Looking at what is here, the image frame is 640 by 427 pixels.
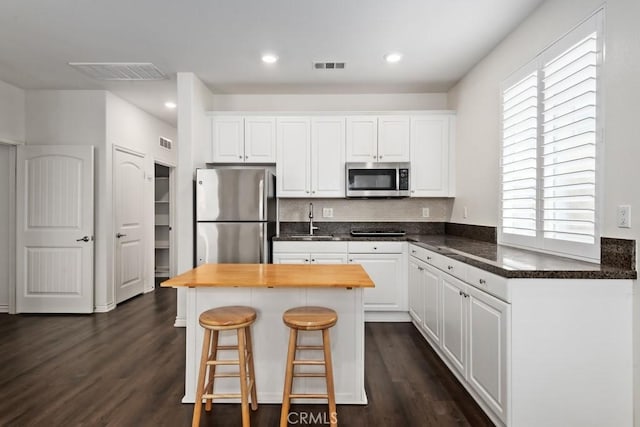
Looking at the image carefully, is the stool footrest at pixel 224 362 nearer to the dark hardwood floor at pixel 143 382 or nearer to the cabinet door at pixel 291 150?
the dark hardwood floor at pixel 143 382

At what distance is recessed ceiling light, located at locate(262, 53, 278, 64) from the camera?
11.1 feet

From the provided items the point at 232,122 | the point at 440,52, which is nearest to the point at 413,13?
the point at 440,52

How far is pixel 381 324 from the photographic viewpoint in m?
3.88

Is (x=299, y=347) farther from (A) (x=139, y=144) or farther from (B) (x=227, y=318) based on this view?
(A) (x=139, y=144)

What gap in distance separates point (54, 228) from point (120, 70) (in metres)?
2.11

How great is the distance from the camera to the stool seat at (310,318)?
6.29 ft

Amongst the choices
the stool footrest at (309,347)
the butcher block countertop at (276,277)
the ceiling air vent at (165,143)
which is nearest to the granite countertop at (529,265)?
the butcher block countertop at (276,277)

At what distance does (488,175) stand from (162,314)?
13.1 ft

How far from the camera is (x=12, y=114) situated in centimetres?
419

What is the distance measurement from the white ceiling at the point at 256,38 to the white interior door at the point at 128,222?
1.14 metres

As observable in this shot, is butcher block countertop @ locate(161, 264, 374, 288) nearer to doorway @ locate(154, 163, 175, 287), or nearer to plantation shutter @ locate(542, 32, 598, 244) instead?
plantation shutter @ locate(542, 32, 598, 244)

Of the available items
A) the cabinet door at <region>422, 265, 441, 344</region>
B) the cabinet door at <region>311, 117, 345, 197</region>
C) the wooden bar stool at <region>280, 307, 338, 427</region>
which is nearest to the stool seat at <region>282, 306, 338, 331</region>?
the wooden bar stool at <region>280, 307, 338, 427</region>

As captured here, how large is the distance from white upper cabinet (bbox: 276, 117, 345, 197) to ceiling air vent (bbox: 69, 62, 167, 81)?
4.79ft

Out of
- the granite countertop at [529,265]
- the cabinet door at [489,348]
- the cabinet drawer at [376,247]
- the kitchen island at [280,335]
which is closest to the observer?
the granite countertop at [529,265]
